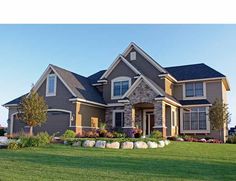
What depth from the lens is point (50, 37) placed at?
17.4 metres

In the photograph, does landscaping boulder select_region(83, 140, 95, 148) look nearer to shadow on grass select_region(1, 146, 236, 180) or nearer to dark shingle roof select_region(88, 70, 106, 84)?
shadow on grass select_region(1, 146, 236, 180)

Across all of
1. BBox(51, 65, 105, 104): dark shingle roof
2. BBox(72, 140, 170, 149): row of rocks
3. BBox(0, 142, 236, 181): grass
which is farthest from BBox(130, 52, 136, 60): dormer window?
BBox(0, 142, 236, 181): grass

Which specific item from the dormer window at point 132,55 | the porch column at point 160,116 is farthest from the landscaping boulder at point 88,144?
the dormer window at point 132,55

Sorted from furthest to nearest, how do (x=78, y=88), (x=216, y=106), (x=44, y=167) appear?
(x=78, y=88) < (x=216, y=106) < (x=44, y=167)

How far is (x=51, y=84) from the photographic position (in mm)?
24781

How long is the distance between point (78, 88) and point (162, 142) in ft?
34.8

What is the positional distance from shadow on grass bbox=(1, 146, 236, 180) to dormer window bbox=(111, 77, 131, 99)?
14310 mm

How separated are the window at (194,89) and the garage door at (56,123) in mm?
11081

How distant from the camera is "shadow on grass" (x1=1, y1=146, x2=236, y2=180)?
848 cm

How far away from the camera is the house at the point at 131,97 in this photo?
22681mm

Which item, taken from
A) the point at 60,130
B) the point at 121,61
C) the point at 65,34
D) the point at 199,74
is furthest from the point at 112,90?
the point at 65,34

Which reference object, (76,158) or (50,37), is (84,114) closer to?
(50,37)

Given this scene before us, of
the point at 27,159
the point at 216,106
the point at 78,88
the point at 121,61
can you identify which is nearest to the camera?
the point at 27,159

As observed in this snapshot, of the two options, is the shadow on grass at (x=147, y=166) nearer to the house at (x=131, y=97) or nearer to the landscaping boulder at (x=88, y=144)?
the landscaping boulder at (x=88, y=144)
